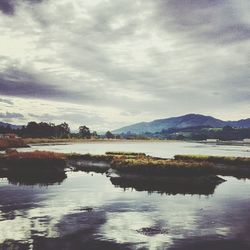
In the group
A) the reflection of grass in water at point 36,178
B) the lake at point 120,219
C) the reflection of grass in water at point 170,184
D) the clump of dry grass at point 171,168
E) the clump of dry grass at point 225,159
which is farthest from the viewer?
the clump of dry grass at point 225,159

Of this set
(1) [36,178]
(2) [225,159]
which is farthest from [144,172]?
(2) [225,159]

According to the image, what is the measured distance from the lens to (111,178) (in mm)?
43219

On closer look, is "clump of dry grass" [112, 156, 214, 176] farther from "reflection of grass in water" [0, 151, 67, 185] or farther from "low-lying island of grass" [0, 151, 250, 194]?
"reflection of grass in water" [0, 151, 67, 185]

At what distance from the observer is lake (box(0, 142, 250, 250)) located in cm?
1705

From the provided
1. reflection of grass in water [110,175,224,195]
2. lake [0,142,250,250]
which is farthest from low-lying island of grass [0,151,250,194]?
lake [0,142,250,250]

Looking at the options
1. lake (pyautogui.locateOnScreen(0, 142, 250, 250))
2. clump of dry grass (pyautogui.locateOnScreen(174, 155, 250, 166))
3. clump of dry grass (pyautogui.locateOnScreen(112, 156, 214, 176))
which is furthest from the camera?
clump of dry grass (pyautogui.locateOnScreen(174, 155, 250, 166))

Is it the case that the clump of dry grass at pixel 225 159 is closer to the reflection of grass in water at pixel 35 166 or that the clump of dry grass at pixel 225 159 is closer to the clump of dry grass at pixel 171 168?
the clump of dry grass at pixel 171 168

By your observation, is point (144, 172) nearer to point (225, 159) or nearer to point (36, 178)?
point (36, 178)

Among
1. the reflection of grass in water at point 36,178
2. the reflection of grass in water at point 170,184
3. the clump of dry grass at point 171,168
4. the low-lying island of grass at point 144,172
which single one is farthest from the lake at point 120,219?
the clump of dry grass at point 171,168

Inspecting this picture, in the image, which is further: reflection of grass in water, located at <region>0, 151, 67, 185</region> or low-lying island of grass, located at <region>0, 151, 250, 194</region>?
reflection of grass in water, located at <region>0, 151, 67, 185</region>

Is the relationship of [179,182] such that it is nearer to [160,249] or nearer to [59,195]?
[59,195]

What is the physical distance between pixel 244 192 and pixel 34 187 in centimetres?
1885

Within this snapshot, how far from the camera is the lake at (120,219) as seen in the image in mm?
17047

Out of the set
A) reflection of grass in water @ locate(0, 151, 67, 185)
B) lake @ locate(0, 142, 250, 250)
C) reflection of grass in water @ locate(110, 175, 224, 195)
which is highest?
reflection of grass in water @ locate(0, 151, 67, 185)
